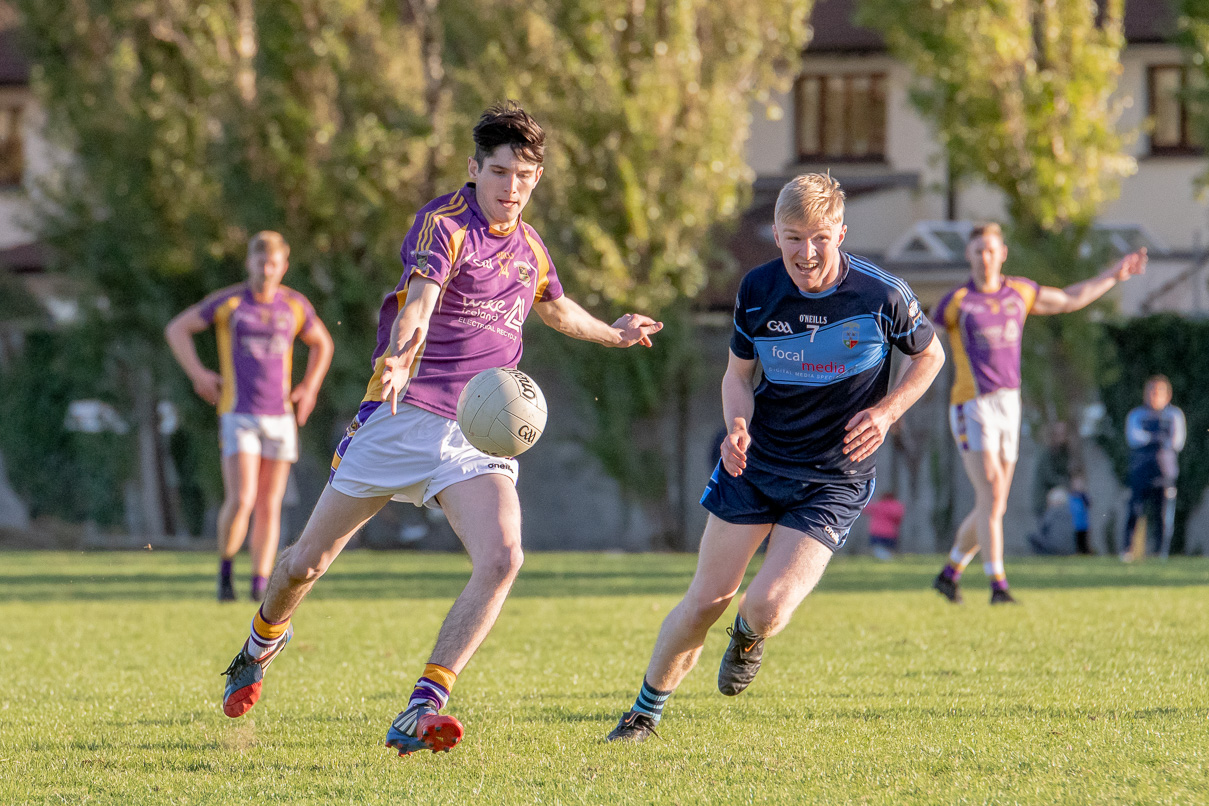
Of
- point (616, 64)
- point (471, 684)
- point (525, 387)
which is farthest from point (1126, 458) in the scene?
point (525, 387)

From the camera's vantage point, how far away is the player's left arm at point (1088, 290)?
9413 mm

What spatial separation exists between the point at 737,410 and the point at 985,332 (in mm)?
5401

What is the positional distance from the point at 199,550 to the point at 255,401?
9991 millimetres

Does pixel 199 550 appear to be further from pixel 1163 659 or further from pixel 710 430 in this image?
pixel 1163 659

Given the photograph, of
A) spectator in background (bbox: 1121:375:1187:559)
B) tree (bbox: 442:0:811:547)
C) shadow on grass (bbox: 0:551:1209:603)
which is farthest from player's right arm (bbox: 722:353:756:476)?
tree (bbox: 442:0:811:547)

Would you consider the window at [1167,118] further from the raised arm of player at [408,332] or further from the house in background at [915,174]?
the raised arm of player at [408,332]

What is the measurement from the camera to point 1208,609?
32.3ft

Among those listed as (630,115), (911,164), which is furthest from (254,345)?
(911,164)

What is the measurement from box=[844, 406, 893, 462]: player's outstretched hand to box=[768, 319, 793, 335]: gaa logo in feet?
1.36

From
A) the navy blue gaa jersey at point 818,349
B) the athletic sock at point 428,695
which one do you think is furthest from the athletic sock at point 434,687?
the navy blue gaa jersey at point 818,349

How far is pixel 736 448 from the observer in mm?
5094

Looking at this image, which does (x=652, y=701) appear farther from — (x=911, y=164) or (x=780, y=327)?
(x=911, y=164)

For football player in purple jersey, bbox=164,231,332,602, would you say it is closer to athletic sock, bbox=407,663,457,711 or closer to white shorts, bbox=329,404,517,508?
white shorts, bbox=329,404,517,508

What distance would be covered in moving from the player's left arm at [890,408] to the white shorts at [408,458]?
1262 mm
